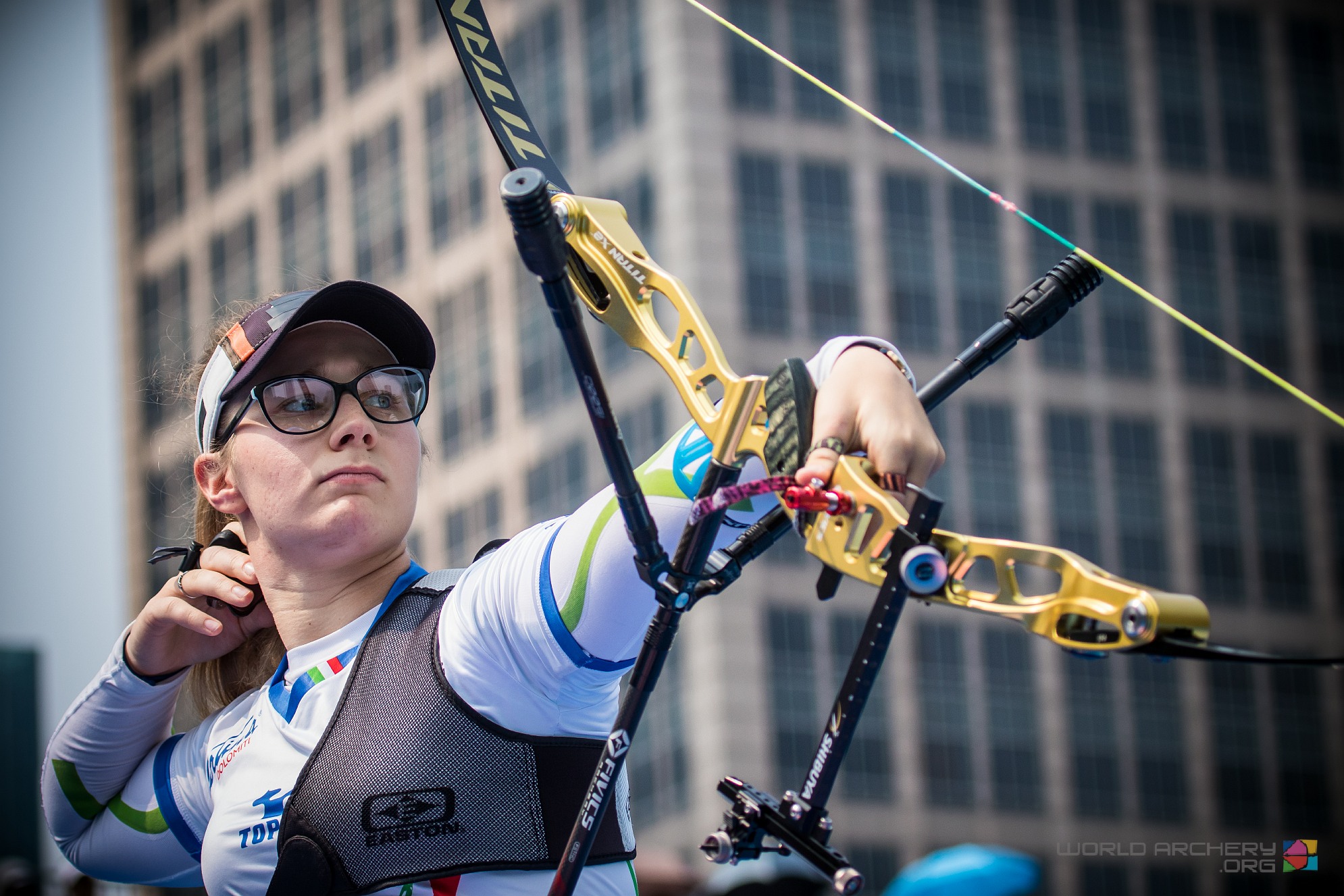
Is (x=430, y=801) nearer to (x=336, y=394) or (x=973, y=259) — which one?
(x=336, y=394)

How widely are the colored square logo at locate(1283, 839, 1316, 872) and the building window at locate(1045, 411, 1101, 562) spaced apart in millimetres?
64933

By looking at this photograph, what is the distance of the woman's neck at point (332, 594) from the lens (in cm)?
537

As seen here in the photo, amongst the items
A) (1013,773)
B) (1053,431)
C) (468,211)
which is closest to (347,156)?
(468,211)

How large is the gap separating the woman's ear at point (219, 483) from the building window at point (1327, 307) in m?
76.3

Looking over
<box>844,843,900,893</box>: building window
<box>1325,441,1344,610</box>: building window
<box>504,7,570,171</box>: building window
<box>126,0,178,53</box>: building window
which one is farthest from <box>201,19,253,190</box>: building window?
<box>1325,441,1344,610</box>: building window

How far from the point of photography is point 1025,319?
4.43 m

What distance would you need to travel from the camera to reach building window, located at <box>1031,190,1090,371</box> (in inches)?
2805

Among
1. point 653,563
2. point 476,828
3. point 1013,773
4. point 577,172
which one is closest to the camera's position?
point 653,563

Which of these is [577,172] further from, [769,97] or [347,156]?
[347,156]

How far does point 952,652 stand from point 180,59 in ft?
160

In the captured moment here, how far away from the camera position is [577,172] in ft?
234

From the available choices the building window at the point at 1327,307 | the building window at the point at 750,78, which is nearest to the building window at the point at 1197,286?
the building window at the point at 1327,307

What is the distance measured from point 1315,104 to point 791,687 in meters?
35.9

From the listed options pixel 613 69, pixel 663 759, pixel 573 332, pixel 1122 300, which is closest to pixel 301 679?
pixel 573 332
